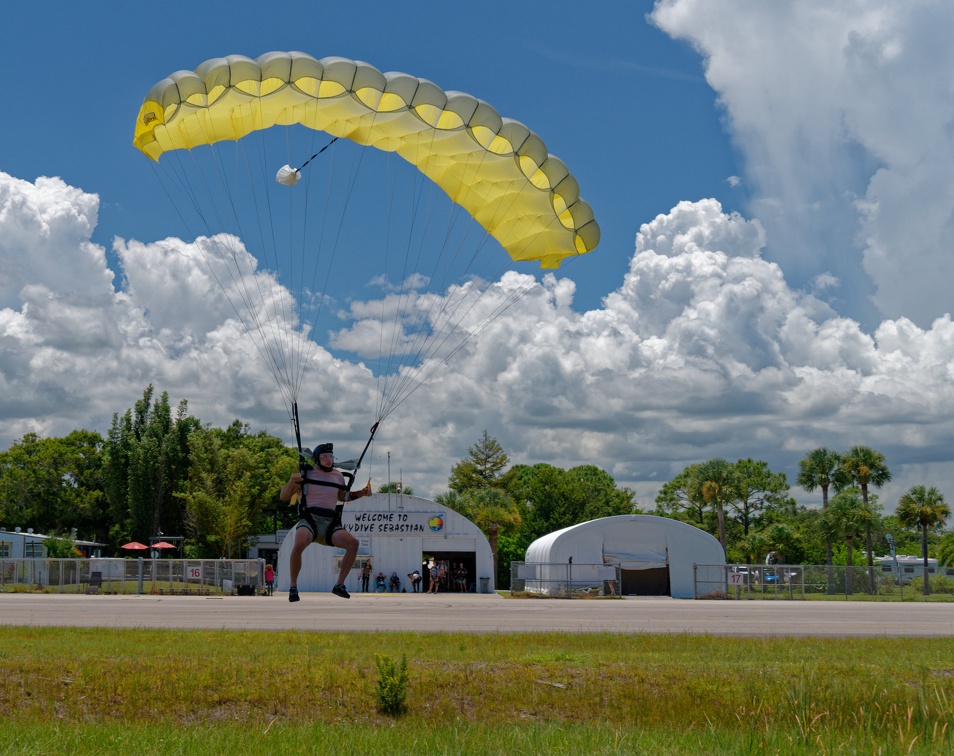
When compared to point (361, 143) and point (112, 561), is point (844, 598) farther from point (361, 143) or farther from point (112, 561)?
point (361, 143)

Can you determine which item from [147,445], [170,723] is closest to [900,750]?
[170,723]

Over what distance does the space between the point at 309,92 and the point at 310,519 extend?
23.0 feet

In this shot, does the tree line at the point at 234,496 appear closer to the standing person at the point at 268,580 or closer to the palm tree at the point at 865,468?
the palm tree at the point at 865,468

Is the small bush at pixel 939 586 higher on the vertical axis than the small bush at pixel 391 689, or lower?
lower

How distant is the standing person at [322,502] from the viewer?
13.6m

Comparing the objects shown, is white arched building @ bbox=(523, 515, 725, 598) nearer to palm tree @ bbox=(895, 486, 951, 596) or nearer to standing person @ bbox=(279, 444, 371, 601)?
palm tree @ bbox=(895, 486, 951, 596)

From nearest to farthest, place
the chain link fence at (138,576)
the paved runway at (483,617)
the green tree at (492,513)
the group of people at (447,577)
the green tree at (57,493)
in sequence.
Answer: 1. the paved runway at (483,617)
2. the chain link fence at (138,576)
3. the group of people at (447,577)
4. the green tree at (492,513)
5. the green tree at (57,493)

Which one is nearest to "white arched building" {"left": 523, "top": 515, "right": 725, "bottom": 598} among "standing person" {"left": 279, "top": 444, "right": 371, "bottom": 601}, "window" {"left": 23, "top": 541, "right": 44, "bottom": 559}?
"window" {"left": 23, "top": 541, "right": 44, "bottom": 559}

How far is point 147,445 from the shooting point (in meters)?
72.5

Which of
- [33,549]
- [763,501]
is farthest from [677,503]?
[33,549]

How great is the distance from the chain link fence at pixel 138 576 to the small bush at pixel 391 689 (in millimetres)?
29714

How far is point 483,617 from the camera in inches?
1118

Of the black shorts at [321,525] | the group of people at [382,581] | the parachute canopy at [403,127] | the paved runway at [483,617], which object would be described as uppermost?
the parachute canopy at [403,127]

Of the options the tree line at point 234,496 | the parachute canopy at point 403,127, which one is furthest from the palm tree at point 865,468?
the parachute canopy at point 403,127
